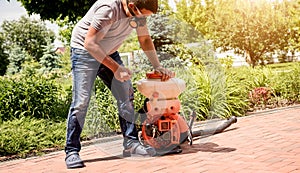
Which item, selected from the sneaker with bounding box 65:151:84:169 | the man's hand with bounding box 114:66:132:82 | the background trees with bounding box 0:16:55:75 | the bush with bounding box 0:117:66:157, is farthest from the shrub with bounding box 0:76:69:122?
the background trees with bounding box 0:16:55:75

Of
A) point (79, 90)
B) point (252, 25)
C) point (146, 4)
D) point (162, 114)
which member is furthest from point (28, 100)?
point (252, 25)

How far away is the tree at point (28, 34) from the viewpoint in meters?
47.0

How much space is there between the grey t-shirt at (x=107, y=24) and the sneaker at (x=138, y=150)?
0.83 meters

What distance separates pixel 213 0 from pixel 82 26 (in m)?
20.6

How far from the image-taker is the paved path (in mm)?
3158

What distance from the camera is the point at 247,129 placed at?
482cm

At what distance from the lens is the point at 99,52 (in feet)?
10.6

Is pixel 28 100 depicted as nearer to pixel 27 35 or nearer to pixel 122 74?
pixel 122 74

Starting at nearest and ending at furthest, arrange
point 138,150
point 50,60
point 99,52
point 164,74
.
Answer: point 99,52 < point 164,74 < point 138,150 < point 50,60

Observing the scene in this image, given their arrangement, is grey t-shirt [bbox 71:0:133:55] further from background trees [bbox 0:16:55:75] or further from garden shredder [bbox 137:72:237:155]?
background trees [bbox 0:16:55:75]

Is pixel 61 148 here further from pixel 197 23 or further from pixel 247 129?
pixel 197 23

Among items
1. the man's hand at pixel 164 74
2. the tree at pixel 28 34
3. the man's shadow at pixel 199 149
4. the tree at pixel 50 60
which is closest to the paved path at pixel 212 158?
the man's shadow at pixel 199 149

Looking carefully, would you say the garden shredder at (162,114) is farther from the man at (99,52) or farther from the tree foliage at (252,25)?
the tree foliage at (252,25)

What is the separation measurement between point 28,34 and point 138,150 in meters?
46.0
